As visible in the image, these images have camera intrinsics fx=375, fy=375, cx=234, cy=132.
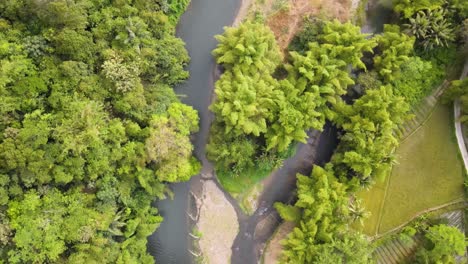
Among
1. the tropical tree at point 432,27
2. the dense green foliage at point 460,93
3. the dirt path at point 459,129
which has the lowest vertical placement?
the dirt path at point 459,129

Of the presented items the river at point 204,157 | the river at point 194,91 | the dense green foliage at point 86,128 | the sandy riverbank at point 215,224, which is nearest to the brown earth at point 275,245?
the river at point 204,157

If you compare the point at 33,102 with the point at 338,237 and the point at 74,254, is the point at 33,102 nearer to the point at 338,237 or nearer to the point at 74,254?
the point at 74,254

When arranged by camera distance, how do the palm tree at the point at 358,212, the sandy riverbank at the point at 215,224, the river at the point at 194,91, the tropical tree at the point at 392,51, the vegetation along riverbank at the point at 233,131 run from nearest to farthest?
the vegetation along riverbank at the point at 233,131 < the palm tree at the point at 358,212 < the tropical tree at the point at 392,51 < the sandy riverbank at the point at 215,224 < the river at the point at 194,91

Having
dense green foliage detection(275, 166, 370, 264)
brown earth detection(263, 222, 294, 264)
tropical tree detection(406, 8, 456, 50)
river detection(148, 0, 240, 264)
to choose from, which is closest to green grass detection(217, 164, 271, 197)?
river detection(148, 0, 240, 264)

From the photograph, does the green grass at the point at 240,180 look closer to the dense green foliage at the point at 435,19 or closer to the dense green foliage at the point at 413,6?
the dense green foliage at the point at 435,19

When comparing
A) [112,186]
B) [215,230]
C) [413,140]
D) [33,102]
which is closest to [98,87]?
[33,102]

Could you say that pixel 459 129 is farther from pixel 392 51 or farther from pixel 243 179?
pixel 243 179

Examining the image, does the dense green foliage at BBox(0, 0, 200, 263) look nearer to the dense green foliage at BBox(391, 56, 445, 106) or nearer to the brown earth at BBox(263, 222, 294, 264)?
the brown earth at BBox(263, 222, 294, 264)
